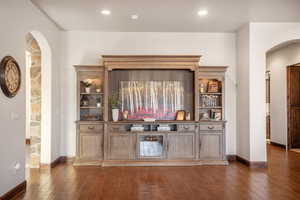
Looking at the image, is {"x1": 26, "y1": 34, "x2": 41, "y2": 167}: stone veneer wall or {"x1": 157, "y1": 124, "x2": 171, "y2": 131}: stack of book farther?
{"x1": 157, "y1": 124, "x2": 171, "y2": 131}: stack of book

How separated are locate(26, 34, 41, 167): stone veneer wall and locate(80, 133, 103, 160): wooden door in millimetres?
894

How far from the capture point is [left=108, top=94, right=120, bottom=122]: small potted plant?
630 cm

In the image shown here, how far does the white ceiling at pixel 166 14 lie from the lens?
4922mm

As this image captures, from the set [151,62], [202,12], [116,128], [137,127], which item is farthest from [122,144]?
[202,12]

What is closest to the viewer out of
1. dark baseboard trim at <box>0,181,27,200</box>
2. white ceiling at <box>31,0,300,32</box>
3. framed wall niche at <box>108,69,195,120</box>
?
dark baseboard trim at <box>0,181,27,200</box>

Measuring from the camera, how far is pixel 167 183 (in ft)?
15.8

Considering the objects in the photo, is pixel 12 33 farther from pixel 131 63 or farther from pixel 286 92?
pixel 286 92

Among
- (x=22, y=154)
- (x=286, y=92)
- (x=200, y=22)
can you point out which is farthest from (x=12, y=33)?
(x=286, y=92)

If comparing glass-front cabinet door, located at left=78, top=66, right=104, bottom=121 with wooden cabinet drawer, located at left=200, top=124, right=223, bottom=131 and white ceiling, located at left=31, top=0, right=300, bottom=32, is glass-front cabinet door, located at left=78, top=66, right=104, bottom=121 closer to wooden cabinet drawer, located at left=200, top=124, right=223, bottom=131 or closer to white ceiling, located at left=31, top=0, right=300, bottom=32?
white ceiling, located at left=31, top=0, right=300, bottom=32

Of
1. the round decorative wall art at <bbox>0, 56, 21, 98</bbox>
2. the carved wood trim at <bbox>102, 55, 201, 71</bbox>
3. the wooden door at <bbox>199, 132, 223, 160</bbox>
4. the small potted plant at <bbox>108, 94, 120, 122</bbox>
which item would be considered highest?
the carved wood trim at <bbox>102, 55, 201, 71</bbox>

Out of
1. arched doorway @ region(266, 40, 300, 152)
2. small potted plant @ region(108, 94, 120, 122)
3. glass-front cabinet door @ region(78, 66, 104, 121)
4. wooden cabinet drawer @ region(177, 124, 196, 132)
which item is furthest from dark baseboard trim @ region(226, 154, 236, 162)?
glass-front cabinet door @ region(78, 66, 104, 121)

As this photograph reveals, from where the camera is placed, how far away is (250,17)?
18.9 feet

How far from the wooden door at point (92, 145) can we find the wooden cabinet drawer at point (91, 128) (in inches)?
2.9

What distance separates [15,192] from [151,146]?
2925 mm
